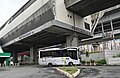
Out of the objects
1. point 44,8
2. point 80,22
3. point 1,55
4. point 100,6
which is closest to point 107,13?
point 80,22

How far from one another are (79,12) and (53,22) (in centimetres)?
727

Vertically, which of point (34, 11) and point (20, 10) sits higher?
point (20, 10)

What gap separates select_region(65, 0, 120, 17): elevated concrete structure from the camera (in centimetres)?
2458

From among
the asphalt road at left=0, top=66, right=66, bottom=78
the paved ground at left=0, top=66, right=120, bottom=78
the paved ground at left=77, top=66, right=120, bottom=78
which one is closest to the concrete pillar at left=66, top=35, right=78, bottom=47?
the asphalt road at left=0, top=66, right=66, bottom=78

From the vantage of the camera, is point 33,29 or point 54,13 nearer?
point 54,13

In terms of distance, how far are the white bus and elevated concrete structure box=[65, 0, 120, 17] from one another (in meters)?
7.28

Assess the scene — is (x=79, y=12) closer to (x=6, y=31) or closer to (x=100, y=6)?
(x=100, y=6)

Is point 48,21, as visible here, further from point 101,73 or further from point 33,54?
point 33,54

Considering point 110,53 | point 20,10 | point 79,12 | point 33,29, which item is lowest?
point 110,53

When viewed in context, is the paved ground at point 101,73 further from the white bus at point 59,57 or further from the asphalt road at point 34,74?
the white bus at point 59,57

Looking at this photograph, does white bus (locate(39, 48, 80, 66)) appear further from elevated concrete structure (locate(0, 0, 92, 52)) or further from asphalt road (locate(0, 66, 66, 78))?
asphalt road (locate(0, 66, 66, 78))

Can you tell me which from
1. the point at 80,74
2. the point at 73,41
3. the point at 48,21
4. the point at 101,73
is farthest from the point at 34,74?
the point at 73,41

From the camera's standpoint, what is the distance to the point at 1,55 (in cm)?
2612

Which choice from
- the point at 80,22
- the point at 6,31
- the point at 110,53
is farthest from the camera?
the point at 6,31
